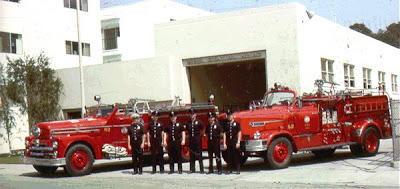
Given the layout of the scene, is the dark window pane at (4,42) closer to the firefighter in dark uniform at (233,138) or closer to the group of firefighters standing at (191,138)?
the group of firefighters standing at (191,138)

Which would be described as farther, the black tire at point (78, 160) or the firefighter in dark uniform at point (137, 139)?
the black tire at point (78, 160)

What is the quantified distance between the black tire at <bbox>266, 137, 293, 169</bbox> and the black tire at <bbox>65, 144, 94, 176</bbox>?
5459 millimetres

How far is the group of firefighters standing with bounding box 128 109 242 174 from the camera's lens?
14430 mm

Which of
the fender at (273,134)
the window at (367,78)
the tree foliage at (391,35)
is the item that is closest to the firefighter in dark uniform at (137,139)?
the fender at (273,134)

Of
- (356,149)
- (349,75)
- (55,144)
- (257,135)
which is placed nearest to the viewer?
(257,135)

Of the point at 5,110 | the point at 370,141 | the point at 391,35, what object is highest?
the point at 391,35

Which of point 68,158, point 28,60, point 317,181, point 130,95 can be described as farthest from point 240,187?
point 28,60

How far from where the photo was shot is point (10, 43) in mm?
33219

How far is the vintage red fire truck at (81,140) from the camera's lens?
15.8 metres

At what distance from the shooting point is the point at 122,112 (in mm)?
17547

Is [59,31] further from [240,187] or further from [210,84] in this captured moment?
[240,187]

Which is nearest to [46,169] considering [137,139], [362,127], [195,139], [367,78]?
[137,139]

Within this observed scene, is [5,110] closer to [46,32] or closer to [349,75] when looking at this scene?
[46,32]

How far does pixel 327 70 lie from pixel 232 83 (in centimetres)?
860
